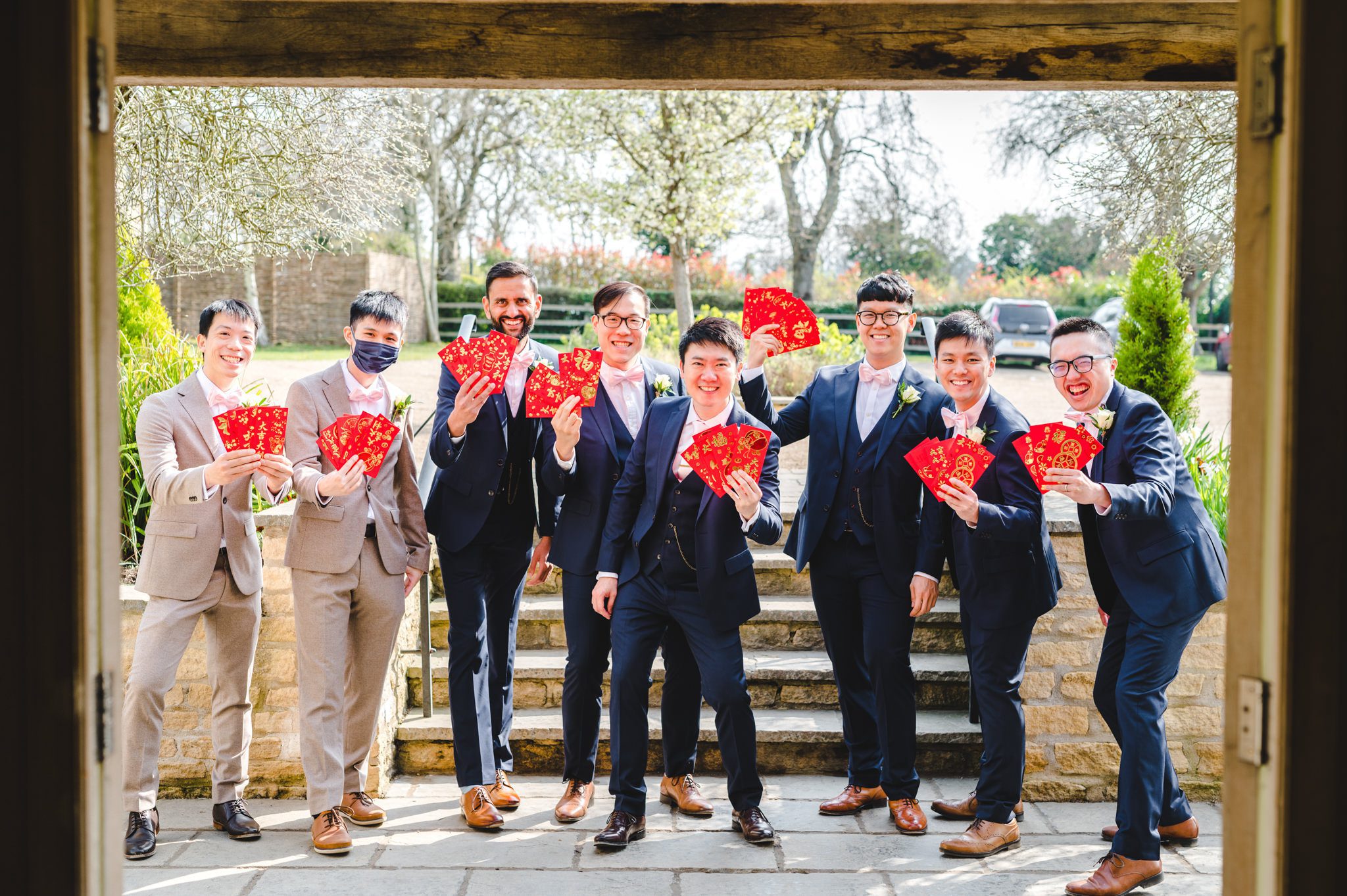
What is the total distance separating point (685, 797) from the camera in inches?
177

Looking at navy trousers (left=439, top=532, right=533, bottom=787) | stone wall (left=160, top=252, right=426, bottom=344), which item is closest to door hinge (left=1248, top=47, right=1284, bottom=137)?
navy trousers (left=439, top=532, right=533, bottom=787)

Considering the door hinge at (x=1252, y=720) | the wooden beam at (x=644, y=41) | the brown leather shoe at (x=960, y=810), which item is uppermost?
the wooden beam at (x=644, y=41)

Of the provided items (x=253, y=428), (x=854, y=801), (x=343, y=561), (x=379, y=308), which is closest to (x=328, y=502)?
(x=343, y=561)

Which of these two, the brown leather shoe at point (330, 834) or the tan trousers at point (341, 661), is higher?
the tan trousers at point (341, 661)

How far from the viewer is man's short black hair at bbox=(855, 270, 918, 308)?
434cm

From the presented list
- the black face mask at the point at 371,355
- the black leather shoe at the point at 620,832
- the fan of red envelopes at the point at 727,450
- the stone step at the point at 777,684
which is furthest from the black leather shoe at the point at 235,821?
the fan of red envelopes at the point at 727,450

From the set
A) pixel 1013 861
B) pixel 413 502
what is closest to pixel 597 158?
pixel 413 502

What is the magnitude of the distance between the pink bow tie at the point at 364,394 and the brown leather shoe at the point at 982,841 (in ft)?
9.01

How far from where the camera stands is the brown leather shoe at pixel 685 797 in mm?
4461

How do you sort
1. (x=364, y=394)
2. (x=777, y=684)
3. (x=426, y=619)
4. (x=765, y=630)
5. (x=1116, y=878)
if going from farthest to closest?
(x=765, y=630) → (x=777, y=684) → (x=426, y=619) → (x=364, y=394) → (x=1116, y=878)

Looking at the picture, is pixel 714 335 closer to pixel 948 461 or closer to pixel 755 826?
pixel 948 461

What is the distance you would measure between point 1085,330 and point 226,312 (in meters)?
3.19

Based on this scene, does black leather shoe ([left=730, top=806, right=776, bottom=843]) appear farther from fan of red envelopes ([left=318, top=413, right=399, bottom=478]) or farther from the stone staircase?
fan of red envelopes ([left=318, top=413, right=399, bottom=478])

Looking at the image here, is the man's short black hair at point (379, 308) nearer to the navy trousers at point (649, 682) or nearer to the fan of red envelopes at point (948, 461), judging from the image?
the navy trousers at point (649, 682)
